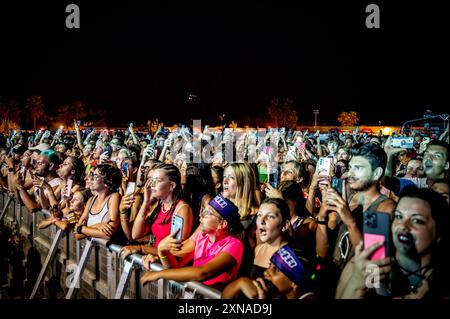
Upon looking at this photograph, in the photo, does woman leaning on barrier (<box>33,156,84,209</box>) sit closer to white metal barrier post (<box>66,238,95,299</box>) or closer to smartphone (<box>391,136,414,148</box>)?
white metal barrier post (<box>66,238,95,299</box>)

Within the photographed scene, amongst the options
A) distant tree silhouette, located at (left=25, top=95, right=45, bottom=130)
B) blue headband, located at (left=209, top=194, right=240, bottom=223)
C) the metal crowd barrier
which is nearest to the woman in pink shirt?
blue headband, located at (left=209, top=194, right=240, bottom=223)

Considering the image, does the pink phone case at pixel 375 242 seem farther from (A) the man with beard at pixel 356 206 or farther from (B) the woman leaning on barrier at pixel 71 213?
(B) the woman leaning on barrier at pixel 71 213

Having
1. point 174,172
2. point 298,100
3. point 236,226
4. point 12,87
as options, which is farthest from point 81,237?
point 298,100

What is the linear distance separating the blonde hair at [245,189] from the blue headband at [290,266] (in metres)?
1.67

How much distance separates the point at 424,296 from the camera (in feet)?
8.13

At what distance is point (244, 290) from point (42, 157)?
16.0ft

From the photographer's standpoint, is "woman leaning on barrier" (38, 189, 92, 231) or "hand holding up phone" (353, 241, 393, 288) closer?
"hand holding up phone" (353, 241, 393, 288)

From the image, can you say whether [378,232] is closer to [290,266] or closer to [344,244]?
[290,266]

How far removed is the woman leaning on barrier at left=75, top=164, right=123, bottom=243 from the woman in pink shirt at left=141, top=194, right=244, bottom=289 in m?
1.09

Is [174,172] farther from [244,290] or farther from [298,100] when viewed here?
[298,100]

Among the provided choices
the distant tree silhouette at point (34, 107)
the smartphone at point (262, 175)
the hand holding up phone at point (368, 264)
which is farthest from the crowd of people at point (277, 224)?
the distant tree silhouette at point (34, 107)

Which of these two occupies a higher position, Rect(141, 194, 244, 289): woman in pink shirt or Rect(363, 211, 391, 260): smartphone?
Rect(363, 211, 391, 260): smartphone

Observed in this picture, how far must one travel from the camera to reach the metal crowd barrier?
3.30 m

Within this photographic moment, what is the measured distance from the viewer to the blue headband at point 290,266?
2.57 meters
